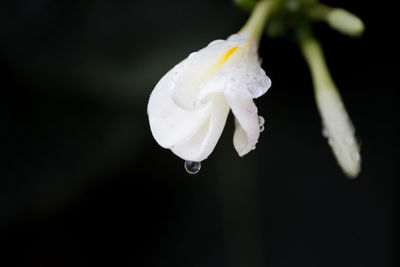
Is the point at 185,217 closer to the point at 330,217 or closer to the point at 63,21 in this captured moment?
the point at 330,217

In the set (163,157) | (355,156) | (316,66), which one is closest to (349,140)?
(355,156)

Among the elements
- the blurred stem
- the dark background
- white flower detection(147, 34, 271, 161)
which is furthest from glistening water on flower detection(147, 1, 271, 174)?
the dark background

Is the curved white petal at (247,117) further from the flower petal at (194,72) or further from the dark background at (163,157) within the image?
the dark background at (163,157)

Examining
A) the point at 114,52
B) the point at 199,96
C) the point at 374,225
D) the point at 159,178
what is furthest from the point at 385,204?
the point at 199,96

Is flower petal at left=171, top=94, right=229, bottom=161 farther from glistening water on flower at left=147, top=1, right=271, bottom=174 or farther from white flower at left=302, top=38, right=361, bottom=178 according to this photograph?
white flower at left=302, top=38, right=361, bottom=178

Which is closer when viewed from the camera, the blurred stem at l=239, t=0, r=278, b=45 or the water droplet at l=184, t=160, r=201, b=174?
the water droplet at l=184, t=160, r=201, b=174
